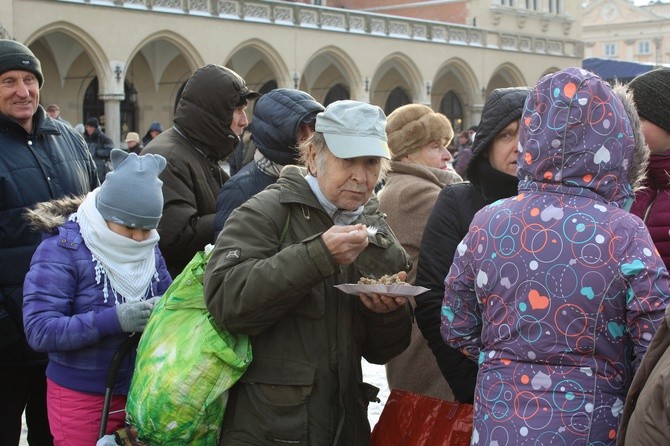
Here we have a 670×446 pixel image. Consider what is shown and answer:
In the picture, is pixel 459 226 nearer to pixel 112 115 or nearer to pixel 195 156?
pixel 195 156

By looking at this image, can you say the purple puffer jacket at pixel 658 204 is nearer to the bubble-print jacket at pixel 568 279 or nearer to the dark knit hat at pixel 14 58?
the bubble-print jacket at pixel 568 279

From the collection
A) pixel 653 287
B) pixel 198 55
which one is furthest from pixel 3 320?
pixel 198 55

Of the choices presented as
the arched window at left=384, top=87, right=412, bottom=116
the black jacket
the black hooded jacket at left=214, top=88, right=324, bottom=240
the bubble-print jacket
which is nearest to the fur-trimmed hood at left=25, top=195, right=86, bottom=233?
the black jacket

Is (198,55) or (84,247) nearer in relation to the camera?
(84,247)

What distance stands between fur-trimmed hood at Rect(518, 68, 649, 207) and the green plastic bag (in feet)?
3.17

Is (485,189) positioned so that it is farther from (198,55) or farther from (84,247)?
(198,55)

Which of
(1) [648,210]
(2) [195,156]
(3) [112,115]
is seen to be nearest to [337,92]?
(3) [112,115]

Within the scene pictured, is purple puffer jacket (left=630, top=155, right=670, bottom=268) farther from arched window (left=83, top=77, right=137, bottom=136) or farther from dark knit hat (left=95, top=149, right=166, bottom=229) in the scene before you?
arched window (left=83, top=77, right=137, bottom=136)

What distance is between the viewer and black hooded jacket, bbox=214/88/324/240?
3693 mm

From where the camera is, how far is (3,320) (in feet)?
12.3

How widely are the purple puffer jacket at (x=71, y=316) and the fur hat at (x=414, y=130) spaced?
1.42 meters

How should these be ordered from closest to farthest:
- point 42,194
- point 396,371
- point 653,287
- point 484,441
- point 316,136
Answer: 1. point 653,287
2. point 484,441
3. point 316,136
4. point 396,371
5. point 42,194

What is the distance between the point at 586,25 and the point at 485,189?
84.7 metres

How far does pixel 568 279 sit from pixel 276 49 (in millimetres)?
27650
